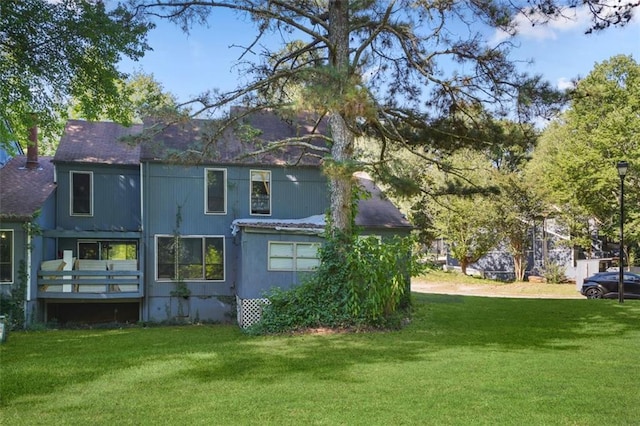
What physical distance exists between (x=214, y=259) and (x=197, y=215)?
4.78ft

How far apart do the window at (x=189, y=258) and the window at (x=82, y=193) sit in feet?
9.12

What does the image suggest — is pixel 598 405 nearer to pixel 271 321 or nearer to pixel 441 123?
pixel 271 321

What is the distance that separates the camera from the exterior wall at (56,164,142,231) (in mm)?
16484

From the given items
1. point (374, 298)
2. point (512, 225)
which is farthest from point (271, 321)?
point (512, 225)

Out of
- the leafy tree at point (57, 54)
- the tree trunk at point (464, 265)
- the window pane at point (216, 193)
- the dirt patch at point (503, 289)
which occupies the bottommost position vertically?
the dirt patch at point (503, 289)

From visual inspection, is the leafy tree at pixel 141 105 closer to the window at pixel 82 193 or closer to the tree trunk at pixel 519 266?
the window at pixel 82 193

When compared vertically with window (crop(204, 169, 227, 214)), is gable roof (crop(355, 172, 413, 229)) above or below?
below

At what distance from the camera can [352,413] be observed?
16.4ft

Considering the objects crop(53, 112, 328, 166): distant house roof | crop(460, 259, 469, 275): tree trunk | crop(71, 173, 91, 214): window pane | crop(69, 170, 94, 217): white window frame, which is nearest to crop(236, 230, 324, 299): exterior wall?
crop(53, 112, 328, 166): distant house roof

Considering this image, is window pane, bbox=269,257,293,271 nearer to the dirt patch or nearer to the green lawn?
the green lawn

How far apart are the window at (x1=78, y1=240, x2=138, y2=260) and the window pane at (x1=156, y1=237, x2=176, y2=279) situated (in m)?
1.73

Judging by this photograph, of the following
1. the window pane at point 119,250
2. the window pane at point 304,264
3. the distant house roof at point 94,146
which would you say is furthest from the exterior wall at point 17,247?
the window pane at point 304,264

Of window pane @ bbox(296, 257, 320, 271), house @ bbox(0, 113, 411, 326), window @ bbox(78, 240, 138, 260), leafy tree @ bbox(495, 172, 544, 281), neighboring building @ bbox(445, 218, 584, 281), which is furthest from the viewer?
neighboring building @ bbox(445, 218, 584, 281)

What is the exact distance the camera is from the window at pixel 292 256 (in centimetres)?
1423
